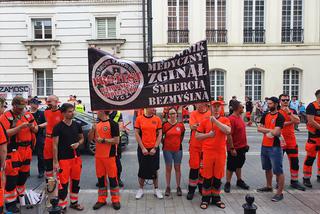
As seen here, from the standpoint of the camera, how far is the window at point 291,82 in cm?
2098

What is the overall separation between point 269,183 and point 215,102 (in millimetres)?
2419

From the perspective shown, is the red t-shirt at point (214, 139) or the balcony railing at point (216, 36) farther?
the balcony railing at point (216, 36)

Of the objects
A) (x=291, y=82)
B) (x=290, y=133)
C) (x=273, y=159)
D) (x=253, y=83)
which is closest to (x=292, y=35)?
(x=291, y=82)

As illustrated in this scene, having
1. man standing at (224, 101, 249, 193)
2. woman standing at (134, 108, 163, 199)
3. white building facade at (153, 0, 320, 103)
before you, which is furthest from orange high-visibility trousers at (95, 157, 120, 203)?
white building facade at (153, 0, 320, 103)

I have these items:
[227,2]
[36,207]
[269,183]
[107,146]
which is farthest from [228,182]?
[227,2]

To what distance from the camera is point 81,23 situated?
20.3 meters

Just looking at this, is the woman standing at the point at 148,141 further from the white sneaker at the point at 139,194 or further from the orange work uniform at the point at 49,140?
the orange work uniform at the point at 49,140

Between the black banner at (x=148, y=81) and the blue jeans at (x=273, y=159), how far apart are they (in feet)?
6.31

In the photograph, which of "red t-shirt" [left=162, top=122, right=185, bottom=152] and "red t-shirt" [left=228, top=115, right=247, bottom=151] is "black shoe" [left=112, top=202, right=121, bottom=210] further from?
"red t-shirt" [left=228, top=115, right=247, bottom=151]

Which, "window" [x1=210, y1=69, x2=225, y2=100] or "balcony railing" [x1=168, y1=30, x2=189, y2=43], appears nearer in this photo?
"balcony railing" [x1=168, y1=30, x2=189, y2=43]

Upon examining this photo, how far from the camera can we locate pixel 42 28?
20.6 meters

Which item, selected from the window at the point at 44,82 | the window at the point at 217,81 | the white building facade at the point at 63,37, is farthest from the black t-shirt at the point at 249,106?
the window at the point at 44,82

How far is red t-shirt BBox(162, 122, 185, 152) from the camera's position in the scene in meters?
6.04

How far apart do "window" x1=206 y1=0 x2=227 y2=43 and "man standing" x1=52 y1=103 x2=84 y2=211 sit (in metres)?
16.9
